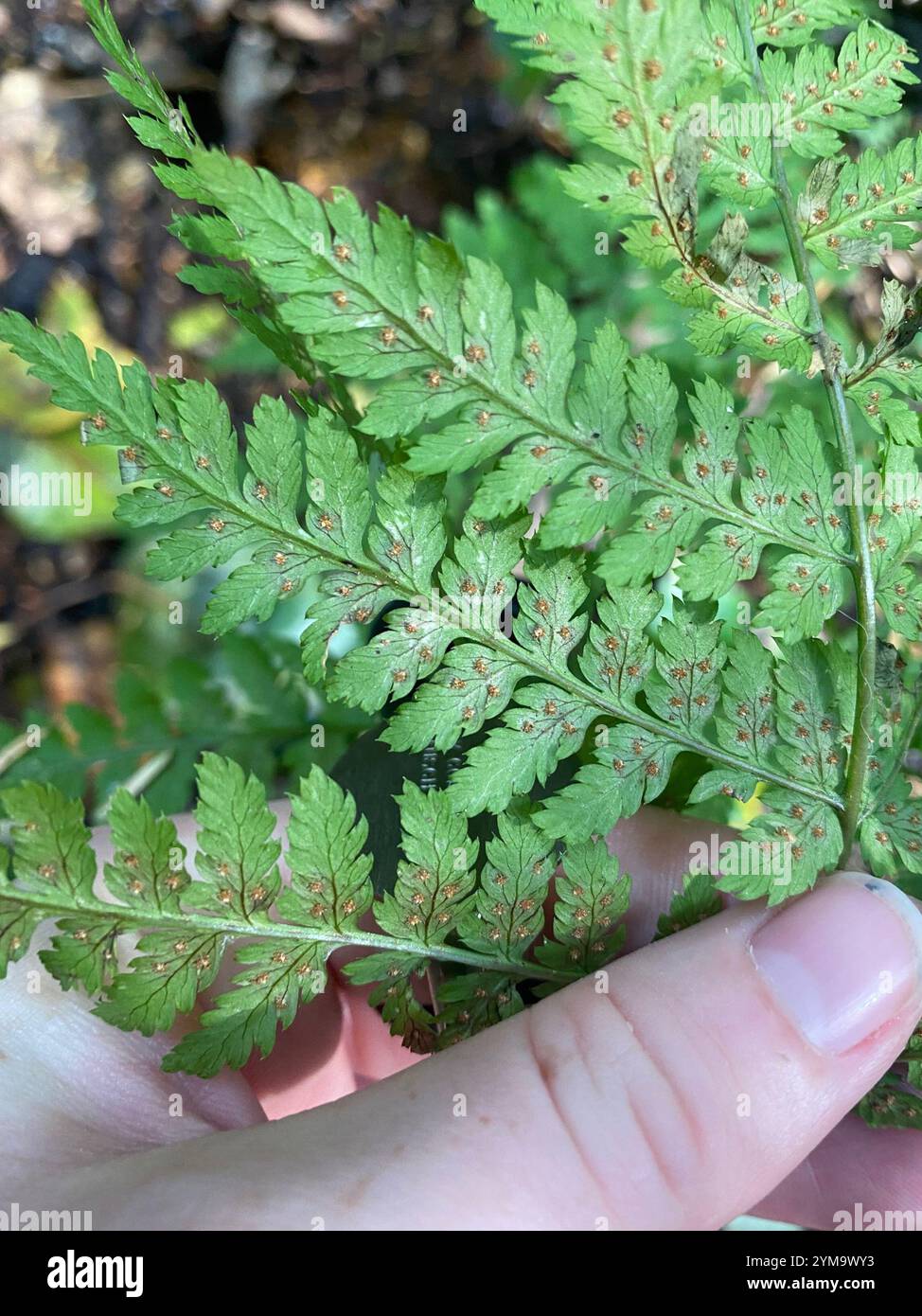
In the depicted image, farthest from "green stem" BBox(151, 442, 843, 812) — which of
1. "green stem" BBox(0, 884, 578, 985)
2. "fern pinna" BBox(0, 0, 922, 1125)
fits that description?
"green stem" BBox(0, 884, 578, 985)

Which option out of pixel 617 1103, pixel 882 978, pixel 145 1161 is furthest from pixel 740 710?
pixel 145 1161

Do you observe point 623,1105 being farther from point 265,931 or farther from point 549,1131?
point 265,931

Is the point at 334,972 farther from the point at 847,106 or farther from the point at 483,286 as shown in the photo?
the point at 847,106

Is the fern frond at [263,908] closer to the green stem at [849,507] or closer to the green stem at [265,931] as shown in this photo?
the green stem at [265,931]

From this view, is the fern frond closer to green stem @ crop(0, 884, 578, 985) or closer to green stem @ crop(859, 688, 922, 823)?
green stem @ crop(0, 884, 578, 985)

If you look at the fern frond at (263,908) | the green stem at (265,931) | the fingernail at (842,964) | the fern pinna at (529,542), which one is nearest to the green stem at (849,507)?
the fern pinna at (529,542)

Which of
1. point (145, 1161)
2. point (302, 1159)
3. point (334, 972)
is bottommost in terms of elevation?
point (334, 972)

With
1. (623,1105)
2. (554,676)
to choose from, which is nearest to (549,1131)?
(623,1105)
